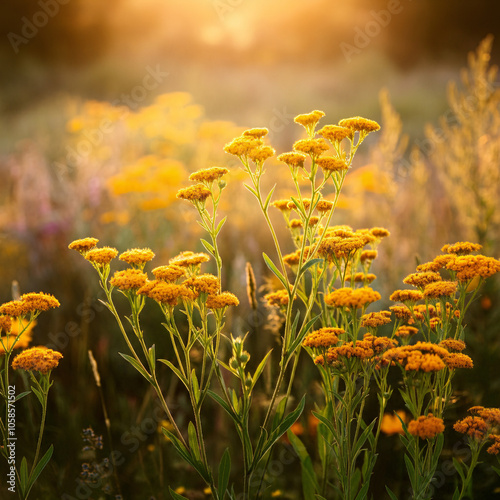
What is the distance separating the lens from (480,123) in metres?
3.62

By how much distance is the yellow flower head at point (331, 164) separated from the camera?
1581mm

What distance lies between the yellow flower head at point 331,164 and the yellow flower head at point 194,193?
391 mm

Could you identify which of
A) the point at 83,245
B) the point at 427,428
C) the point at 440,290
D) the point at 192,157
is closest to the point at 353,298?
the point at 440,290

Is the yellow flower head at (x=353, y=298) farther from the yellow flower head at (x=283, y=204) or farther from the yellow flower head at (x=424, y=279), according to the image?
the yellow flower head at (x=283, y=204)

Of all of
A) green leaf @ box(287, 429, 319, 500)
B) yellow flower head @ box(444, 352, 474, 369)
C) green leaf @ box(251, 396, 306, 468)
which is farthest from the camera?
green leaf @ box(287, 429, 319, 500)

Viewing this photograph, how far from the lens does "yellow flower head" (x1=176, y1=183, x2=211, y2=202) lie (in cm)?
164

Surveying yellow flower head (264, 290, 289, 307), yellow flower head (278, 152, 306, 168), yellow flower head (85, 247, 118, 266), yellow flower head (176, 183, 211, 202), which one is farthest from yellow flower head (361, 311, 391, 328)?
yellow flower head (85, 247, 118, 266)

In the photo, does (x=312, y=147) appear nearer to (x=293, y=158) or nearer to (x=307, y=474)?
(x=293, y=158)

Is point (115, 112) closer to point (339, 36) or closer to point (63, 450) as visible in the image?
point (63, 450)

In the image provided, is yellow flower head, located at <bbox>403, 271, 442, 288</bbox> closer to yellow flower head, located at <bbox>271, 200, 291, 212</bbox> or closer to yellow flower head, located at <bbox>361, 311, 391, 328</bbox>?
yellow flower head, located at <bbox>361, 311, 391, 328</bbox>

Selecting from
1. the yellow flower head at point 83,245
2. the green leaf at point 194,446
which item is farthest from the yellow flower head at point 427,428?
the yellow flower head at point 83,245

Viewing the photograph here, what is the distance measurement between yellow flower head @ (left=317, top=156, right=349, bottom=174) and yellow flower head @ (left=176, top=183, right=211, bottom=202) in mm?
391

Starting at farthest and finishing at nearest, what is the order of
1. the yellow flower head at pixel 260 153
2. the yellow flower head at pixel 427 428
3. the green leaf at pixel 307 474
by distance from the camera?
the green leaf at pixel 307 474
the yellow flower head at pixel 260 153
the yellow flower head at pixel 427 428

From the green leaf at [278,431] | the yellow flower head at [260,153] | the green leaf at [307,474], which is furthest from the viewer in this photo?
the green leaf at [307,474]
